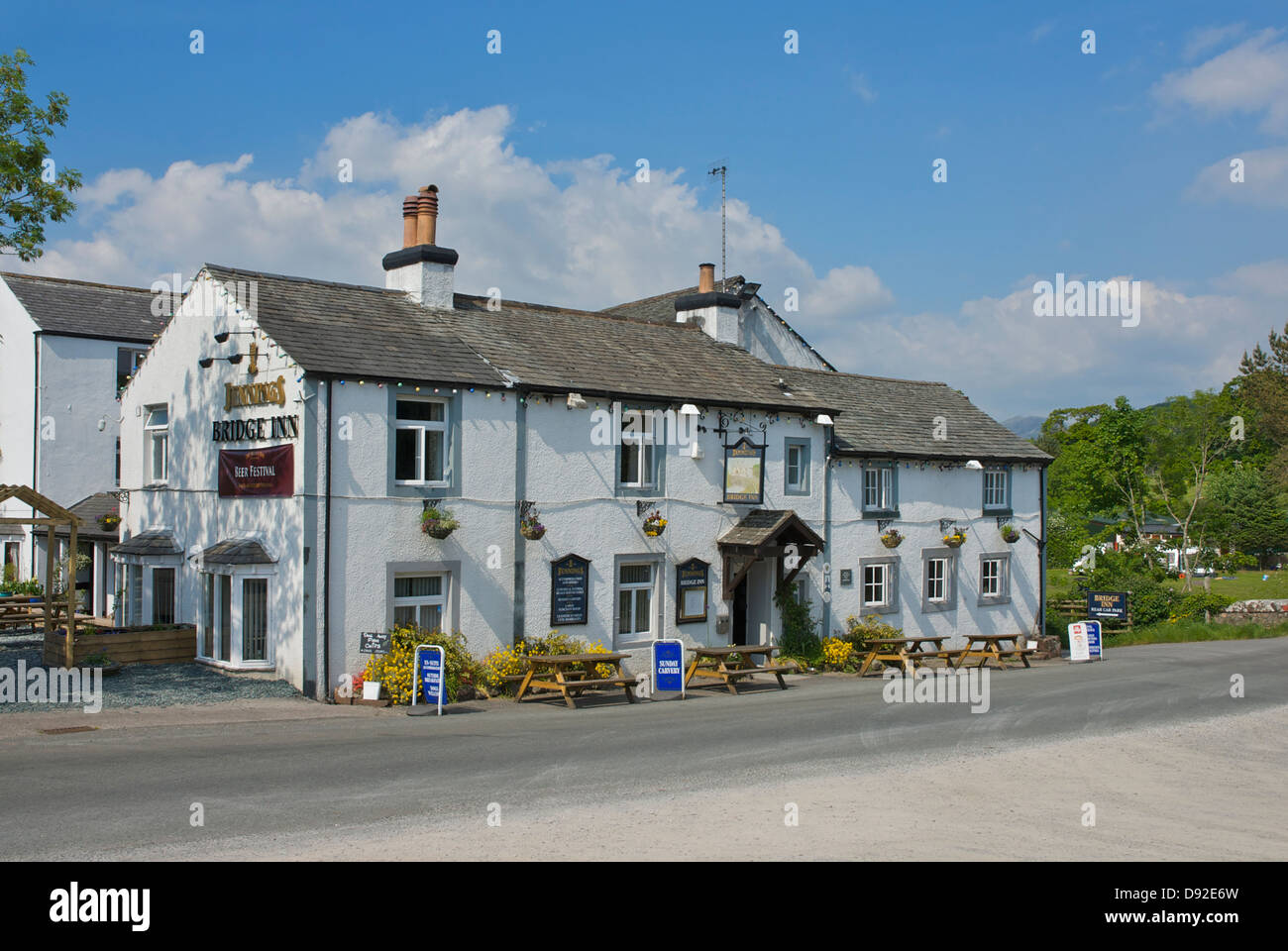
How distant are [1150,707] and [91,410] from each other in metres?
27.5

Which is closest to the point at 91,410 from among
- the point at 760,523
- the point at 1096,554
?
the point at 760,523

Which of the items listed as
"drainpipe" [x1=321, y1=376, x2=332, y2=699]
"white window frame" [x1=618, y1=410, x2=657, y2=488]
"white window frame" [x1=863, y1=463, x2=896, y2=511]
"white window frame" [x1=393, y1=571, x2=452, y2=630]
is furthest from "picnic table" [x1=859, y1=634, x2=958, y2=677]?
"drainpipe" [x1=321, y1=376, x2=332, y2=699]

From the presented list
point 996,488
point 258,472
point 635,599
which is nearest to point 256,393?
point 258,472

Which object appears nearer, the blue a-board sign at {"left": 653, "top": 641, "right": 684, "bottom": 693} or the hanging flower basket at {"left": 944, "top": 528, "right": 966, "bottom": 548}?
the blue a-board sign at {"left": 653, "top": 641, "right": 684, "bottom": 693}

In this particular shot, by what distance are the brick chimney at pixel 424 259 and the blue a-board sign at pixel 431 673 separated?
311 inches

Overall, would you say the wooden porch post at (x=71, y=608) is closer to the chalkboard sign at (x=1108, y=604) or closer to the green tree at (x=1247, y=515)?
the chalkboard sign at (x=1108, y=604)

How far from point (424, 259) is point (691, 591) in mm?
8580

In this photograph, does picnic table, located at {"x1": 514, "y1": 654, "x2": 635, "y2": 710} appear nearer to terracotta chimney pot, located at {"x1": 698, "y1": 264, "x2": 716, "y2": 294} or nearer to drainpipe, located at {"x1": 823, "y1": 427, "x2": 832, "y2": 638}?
drainpipe, located at {"x1": 823, "y1": 427, "x2": 832, "y2": 638}

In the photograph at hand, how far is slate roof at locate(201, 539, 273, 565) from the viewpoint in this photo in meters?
18.2

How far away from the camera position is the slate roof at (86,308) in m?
30.5

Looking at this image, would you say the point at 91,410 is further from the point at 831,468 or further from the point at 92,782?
the point at 92,782

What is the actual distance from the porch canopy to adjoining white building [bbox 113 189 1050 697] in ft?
0.18

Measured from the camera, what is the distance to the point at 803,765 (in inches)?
507
